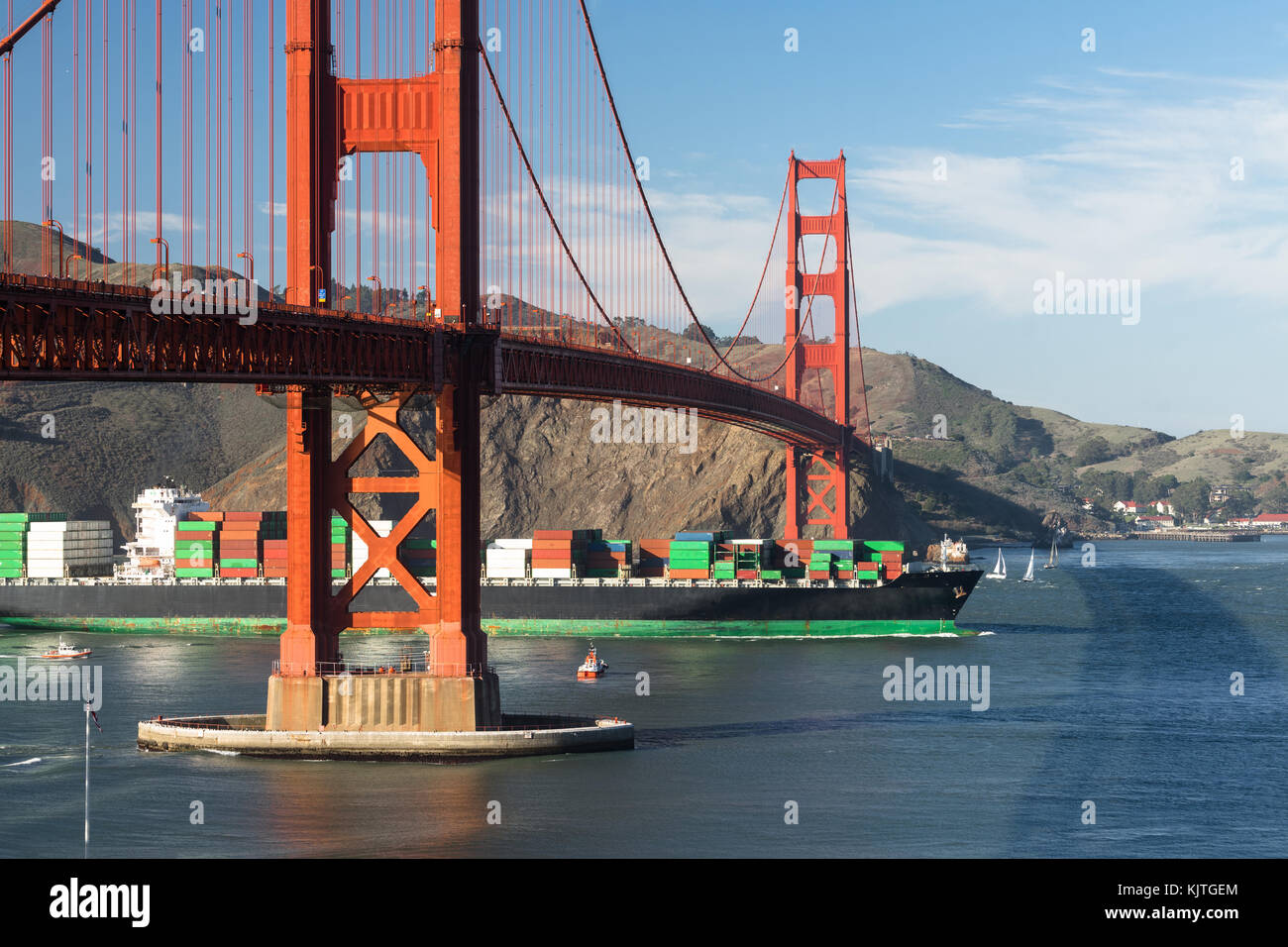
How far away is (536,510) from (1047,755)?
10479cm

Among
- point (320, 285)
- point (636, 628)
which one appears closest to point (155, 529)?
point (636, 628)

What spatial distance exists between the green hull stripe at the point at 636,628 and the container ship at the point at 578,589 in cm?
6

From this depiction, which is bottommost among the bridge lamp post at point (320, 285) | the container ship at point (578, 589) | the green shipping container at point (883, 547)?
the container ship at point (578, 589)

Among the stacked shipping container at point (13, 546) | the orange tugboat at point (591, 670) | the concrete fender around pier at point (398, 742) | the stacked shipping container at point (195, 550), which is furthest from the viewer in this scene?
the stacked shipping container at point (13, 546)

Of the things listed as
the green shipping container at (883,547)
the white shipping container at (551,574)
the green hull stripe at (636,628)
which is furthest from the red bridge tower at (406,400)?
the green shipping container at (883,547)

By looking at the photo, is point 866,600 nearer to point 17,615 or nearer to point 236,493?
point 17,615

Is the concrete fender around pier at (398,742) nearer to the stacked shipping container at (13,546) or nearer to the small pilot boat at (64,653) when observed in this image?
the small pilot boat at (64,653)

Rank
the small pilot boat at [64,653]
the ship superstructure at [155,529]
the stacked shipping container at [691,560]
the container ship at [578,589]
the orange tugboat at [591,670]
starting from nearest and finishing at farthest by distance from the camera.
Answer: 1. the orange tugboat at [591,670]
2. the small pilot boat at [64,653]
3. the container ship at [578,589]
4. the stacked shipping container at [691,560]
5. the ship superstructure at [155,529]

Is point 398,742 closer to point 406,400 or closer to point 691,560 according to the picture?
point 406,400

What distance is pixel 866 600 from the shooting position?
77250 millimetres

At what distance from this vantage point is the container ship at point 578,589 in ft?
254

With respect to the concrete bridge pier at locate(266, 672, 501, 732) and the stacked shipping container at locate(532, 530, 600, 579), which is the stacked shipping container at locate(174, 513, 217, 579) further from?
the concrete bridge pier at locate(266, 672, 501, 732)
